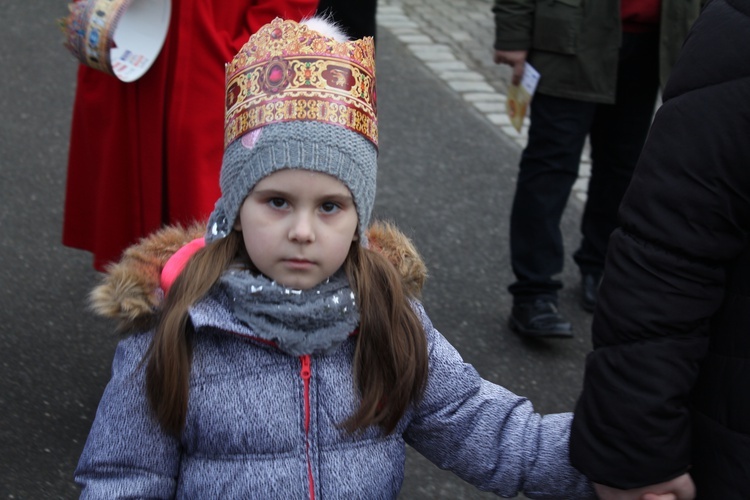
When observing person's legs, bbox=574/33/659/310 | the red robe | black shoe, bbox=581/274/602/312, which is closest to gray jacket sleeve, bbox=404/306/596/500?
the red robe

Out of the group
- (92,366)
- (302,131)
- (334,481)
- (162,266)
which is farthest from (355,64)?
(92,366)

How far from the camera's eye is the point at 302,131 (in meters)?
1.93

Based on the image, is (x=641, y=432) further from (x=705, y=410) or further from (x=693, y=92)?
(x=693, y=92)

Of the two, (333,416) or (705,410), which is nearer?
(705,410)

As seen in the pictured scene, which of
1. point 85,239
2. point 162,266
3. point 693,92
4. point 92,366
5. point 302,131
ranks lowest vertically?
point 92,366

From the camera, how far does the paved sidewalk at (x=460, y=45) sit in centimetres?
687

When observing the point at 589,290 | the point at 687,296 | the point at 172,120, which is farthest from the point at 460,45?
the point at 687,296

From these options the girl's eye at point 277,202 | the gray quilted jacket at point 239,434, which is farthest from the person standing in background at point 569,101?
the girl's eye at point 277,202

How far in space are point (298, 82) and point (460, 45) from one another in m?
6.05

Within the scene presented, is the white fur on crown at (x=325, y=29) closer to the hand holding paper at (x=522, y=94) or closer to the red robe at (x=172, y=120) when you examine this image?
Answer: the red robe at (x=172, y=120)

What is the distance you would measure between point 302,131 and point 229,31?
1.26 metres

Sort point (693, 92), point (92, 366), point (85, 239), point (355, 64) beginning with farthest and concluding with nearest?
1. point (92, 366)
2. point (85, 239)
3. point (355, 64)
4. point (693, 92)

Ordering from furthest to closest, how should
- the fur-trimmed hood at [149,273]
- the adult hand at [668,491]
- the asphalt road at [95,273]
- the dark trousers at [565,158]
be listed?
the dark trousers at [565,158] < the asphalt road at [95,273] < the fur-trimmed hood at [149,273] < the adult hand at [668,491]

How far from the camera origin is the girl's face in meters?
1.92
